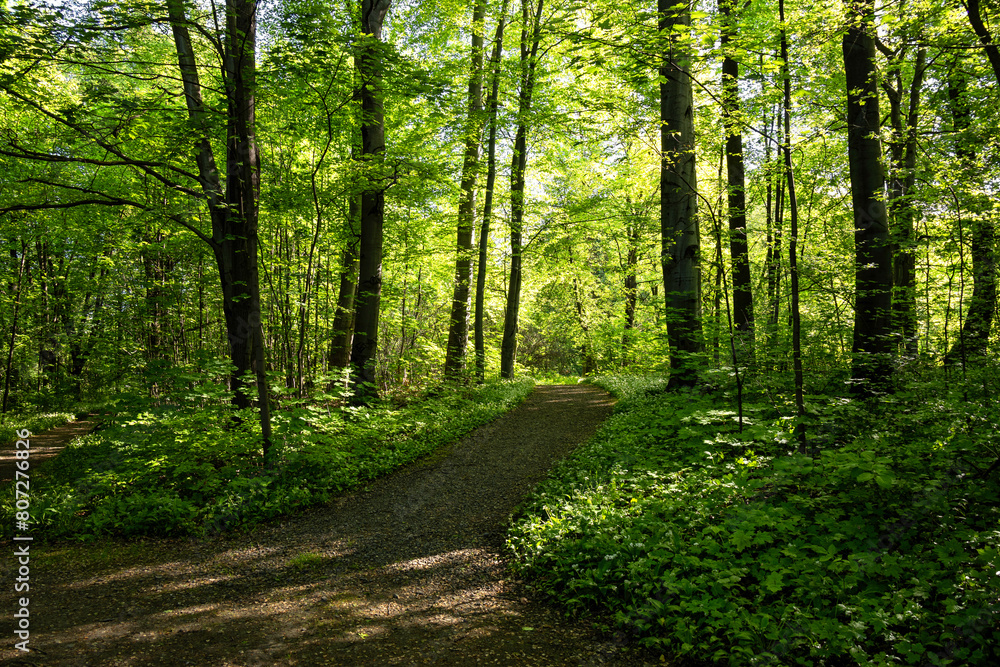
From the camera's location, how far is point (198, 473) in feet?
19.4

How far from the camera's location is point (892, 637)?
8.28 ft

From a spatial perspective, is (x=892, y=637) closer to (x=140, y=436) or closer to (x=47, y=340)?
(x=140, y=436)

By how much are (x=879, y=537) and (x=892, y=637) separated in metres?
1.03

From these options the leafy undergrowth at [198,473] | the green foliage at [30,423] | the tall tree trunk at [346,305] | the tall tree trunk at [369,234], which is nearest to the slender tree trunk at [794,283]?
the leafy undergrowth at [198,473]

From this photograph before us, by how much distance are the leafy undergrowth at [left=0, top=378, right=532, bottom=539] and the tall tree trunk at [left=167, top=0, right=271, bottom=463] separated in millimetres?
459

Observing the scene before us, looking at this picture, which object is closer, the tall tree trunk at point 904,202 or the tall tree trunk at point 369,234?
the tall tree trunk at point 904,202

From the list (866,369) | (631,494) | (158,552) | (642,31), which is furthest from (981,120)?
(158,552)

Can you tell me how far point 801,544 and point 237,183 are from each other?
8.43 metres

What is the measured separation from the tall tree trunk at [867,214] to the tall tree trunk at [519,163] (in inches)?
277

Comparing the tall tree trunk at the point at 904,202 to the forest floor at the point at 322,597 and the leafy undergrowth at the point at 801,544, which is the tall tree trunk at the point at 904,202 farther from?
the forest floor at the point at 322,597

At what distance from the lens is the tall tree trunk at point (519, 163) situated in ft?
39.4

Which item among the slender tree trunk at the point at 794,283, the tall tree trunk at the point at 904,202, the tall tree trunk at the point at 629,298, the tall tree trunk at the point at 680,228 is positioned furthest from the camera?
the tall tree trunk at the point at 629,298

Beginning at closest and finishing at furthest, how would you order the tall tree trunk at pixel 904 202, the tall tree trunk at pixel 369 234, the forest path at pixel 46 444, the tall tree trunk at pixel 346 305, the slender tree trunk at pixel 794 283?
the slender tree trunk at pixel 794 283 < the tall tree trunk at pixel 904 202 < the tall tree trunk at pixel 369 234 < the forest path at pixel 46 444 < the tall tree trunk at pixel 346 305

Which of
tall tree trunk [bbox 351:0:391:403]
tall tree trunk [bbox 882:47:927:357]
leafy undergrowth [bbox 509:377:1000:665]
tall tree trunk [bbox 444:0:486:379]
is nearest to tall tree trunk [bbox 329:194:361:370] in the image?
tall tree trunk [bbox 351:0:391:403]
